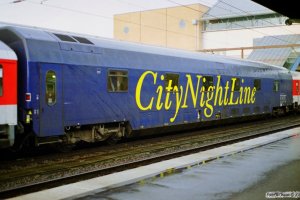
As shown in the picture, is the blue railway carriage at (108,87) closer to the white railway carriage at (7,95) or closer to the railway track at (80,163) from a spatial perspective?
the white railway carriage at (7,95)

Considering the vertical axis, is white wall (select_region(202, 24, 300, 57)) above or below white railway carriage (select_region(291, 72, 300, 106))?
above

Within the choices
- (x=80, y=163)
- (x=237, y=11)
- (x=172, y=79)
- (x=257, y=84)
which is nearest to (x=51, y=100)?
(x=80, y=163)

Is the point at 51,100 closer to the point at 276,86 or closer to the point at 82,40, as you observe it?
the point at 82,40

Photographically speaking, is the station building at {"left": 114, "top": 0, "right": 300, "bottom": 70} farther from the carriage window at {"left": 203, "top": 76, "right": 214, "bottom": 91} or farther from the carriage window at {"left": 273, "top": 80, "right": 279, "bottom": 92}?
the carriage window at {"left": 203, "top": 76, "right": 214, "bottom": 91}

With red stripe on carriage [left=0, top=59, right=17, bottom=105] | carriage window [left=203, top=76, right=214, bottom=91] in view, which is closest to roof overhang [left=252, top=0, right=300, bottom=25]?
red stripe on carriage [left=0, top=59, right=17, bottom=105]

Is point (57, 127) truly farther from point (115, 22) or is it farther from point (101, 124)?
point (115, 22)

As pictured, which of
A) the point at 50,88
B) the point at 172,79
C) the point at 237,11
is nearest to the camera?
the point at 50,88

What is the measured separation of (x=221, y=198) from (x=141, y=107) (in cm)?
825

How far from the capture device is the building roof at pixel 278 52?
54125mm

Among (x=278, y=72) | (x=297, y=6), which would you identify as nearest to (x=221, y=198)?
(x=297, y=6)

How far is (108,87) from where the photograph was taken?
13.2 meters

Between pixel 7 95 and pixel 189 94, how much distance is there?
8.69 meters

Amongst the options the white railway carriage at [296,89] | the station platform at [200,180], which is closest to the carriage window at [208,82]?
the station platform at [200,180]

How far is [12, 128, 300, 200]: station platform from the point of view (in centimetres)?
698
